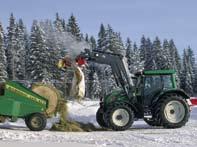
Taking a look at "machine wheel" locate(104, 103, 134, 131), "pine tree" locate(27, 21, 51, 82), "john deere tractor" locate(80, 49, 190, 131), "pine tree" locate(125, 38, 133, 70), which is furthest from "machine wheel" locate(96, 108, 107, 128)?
"pine tree" locate(125, 38, 133, 70)

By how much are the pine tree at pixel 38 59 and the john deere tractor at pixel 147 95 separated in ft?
172

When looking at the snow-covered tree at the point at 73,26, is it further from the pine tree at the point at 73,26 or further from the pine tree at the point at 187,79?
the pine tree at the point at 187,79

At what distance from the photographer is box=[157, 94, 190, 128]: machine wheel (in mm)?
21891

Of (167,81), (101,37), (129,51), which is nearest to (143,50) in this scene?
(129,51)

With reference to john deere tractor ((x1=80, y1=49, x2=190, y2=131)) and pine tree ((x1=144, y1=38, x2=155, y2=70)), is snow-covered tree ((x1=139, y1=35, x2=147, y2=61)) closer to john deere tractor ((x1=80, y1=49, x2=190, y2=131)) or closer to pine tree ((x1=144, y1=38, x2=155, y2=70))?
pine tree ((x1=144, y1=38, x2=155, y2=70))

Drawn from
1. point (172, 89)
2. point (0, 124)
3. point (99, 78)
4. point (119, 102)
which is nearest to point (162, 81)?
point (172, 89)

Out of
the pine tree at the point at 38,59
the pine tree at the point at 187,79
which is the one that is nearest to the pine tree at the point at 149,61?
the pine tree at the point at 187,79

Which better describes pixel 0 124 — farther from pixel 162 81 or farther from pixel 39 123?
pixel 162 81

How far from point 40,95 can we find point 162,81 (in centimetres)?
521

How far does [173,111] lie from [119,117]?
2.38 m

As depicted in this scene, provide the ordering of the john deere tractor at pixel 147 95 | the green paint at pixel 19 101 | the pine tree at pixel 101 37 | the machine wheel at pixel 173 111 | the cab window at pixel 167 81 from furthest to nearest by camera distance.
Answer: the pine tree at pixel 101 37
the cab window at pixel 167 81
the john deere tractor at pixel 147 95
the machine wheel at pixel 173 111
the green paint at pixel 19 101

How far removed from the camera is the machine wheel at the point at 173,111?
21891 mm

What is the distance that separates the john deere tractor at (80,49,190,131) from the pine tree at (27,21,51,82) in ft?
172

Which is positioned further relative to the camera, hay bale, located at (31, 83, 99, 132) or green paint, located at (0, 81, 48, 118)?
hay bale, located at (31, 83, 99, 132)
